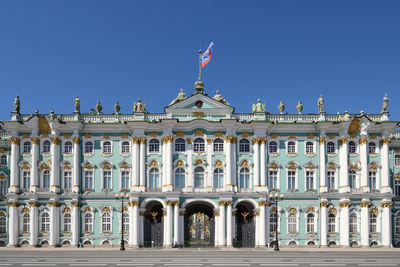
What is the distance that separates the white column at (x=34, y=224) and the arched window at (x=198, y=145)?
20.2 metres

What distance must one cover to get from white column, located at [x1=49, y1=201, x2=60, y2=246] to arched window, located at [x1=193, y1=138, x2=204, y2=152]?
18023 millimetres

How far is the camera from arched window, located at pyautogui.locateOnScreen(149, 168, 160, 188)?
176 feet

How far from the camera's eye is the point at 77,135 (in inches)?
2133

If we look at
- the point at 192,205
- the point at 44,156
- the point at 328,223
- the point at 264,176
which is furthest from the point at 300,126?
the point at 44,156

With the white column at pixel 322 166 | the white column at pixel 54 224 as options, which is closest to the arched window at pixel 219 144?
the white column at pixel 322 166

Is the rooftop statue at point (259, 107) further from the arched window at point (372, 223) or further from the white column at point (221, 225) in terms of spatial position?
the arched window at point (372, 223)

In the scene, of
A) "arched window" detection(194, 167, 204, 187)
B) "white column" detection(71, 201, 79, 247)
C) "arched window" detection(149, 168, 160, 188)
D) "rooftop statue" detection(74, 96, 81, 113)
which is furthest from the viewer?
"rooftop statue" detection(74, 96, 81, 113)

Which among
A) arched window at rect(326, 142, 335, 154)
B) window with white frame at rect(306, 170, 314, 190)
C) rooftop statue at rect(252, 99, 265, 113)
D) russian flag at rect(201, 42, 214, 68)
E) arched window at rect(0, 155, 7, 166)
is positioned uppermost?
russian flag at rect(201, 42, 214, 68)

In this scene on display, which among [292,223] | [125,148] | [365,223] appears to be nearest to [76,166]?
[125,148]

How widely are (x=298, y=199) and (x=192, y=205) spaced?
44.6 ft

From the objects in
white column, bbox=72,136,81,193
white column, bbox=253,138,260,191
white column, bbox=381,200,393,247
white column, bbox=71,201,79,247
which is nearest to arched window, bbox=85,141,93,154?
white column, bbox=72,136,81,193

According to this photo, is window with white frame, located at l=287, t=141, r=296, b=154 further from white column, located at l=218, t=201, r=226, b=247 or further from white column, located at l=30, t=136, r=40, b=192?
white column, located at l=30, t=136, r=40, b=192

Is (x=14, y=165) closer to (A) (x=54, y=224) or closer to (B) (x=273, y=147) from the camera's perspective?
(A) (x=54, y=224)

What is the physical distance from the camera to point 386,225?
5253cm
